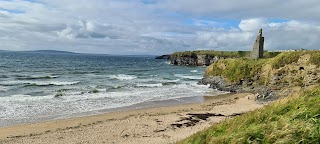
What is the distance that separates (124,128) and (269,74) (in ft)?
74.8

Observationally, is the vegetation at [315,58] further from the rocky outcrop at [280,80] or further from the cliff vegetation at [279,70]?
the rocky outcrop at [280,80]

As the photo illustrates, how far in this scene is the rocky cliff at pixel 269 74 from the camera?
3212 centimetres

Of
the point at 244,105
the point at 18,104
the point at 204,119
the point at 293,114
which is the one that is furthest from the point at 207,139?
the point at 18,104

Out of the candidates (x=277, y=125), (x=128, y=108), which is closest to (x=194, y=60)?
(x=128, y=108)

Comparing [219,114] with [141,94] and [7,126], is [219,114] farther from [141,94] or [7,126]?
[7,126]

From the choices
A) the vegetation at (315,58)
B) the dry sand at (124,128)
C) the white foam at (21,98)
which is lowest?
the dry sand at (124,128)

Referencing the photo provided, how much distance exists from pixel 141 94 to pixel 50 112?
41.9 feet

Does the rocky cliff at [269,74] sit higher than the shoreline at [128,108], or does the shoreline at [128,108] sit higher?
the rocky cliff at [269,74]

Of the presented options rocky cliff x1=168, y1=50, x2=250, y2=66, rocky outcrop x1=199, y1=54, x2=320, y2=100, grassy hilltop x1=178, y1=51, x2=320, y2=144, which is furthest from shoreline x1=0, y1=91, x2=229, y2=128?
rocky cliff x1=168, y1=50, x2=250, y2=66

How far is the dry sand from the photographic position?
675 inches

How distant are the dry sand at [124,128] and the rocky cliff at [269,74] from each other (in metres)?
9.98

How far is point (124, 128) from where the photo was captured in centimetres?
1952

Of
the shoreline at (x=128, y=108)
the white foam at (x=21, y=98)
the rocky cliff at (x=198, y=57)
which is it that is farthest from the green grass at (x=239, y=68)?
the rocky cliff at (x=198, y=57)

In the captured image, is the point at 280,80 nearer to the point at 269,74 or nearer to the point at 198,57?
the point at 269,74
